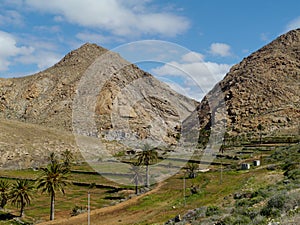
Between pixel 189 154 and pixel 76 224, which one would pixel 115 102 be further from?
pixel 76 224

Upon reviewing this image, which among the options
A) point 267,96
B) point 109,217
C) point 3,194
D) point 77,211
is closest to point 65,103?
point 267,96

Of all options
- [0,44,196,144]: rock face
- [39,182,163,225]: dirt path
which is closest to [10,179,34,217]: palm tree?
[39,182,163,225]: dirt path

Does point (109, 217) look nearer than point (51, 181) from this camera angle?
Yes

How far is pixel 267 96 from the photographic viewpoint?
16662 cm

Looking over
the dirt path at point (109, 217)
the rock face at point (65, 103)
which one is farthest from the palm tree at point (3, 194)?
the rock face at point (65, 103)

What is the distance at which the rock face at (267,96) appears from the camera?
472ft

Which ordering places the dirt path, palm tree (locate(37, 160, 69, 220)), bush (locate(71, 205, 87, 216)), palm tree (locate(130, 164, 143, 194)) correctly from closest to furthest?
the dirt path
bush (locate(71, 205, 87, 216))
palm tree (locate(37, 160, 69, 220))
palm tree (locate(130, 164, 143, 194))

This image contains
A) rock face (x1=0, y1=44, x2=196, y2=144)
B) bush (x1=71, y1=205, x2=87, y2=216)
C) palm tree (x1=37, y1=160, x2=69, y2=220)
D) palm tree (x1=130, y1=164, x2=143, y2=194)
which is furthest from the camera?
rock face (x1=0, y1=44, x2=196, y2=144)

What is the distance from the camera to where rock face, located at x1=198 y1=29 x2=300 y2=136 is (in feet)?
472

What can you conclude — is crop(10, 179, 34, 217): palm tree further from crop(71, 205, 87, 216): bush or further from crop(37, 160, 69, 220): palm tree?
crop(71, 205, 87, 216): bush

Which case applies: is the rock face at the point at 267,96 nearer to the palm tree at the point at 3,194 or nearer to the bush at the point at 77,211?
the bush at the point at 77,211

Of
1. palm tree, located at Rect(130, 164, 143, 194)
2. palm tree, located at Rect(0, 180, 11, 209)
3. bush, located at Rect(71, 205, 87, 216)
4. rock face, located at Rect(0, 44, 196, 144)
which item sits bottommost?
bush, located at Rect(71, 205, 87, 216)

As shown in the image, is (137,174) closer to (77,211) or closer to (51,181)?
(77,211)

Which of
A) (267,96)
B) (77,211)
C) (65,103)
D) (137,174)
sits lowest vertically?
(77,211)
